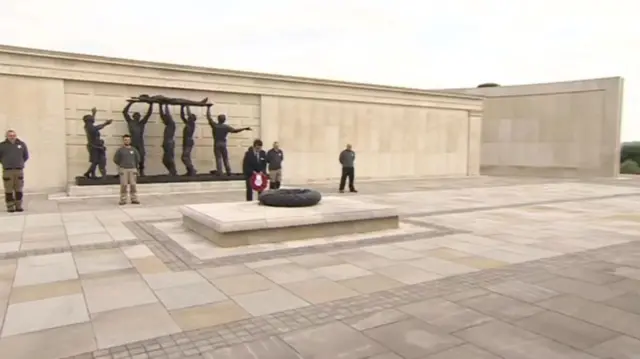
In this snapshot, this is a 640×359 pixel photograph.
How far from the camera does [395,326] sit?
4.11 metres

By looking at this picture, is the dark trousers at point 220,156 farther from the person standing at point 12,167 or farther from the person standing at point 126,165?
the person standing at point 12,167

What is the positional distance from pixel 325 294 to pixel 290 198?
3.81m

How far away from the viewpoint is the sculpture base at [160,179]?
47.6ft

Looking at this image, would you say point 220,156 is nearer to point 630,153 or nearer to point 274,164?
point 274,164

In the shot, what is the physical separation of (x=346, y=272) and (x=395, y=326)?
1763 mm

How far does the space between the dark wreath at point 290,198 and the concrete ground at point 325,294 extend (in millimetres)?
1351

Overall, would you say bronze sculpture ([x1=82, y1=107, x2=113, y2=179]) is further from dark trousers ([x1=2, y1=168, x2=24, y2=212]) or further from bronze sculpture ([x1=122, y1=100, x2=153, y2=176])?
dark trousers ([x1=2, y1=168, x2=24, y2=212])

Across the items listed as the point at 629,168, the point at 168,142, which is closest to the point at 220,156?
the point at 168,142

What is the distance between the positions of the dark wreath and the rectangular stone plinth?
130 mm

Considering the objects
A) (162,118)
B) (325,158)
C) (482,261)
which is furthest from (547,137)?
(482,261)

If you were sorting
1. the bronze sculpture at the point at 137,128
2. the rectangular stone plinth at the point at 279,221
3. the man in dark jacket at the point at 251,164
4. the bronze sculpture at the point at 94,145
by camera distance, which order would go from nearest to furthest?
the rectangular stone plinth at the point at 279,221, the man in dark jacket at the point at 251,164, the bronze sculpture at the point at 94,145, the bronze sculpture at the point at 137,128

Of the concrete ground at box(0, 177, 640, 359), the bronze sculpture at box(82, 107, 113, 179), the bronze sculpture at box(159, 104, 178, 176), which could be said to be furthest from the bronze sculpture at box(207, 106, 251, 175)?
the concrete ground at box(0, 177, 640, 359)

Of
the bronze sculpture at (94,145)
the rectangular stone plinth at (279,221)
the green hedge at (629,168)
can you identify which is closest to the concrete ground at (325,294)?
the rectangular stone plinth at (279,221)

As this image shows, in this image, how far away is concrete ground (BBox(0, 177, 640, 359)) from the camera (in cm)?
373
